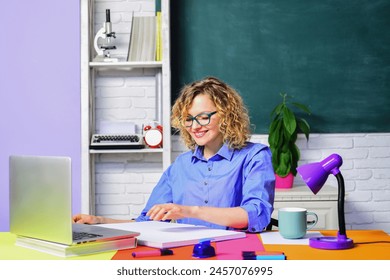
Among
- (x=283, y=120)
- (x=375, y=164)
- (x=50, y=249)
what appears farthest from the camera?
(x=375, y=164)

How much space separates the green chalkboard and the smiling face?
1.43 meters

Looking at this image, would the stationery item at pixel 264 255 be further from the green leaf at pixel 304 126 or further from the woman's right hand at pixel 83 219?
the green leaf at pixel 304 126

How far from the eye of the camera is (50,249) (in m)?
1.64

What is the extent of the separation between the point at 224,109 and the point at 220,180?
28cm

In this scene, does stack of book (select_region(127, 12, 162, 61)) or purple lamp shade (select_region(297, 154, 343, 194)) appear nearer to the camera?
purple lamp shade (select_region(297, 154, 343, 194))

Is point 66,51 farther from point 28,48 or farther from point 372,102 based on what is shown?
point 372,102

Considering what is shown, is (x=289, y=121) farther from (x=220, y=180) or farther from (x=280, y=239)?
(x=280, y=239)

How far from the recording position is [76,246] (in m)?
1.59

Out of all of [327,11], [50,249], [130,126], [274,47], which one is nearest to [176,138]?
[130,126]

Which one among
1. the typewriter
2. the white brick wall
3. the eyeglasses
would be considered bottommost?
the white brick wall

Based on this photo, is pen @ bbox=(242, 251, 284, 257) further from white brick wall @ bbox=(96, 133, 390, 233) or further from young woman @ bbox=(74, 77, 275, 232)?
white brick wall @ bbox=(96, 133, 390, 233)

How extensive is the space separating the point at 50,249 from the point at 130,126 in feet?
7.25

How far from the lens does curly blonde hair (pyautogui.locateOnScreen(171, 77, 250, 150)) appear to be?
2424 mm

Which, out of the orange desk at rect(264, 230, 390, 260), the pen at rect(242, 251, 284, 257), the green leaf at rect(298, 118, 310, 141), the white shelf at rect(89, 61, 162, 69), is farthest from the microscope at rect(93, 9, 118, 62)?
the pen at rect(242, 251, 284, 257)
